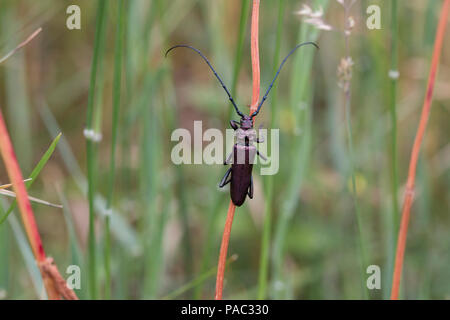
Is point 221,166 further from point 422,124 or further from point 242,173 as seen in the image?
point 422,124

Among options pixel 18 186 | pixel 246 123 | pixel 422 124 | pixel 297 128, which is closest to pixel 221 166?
pixel 297 128

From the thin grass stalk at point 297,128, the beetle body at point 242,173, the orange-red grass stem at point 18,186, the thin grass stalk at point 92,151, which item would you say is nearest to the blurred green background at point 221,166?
the thin grass stalk at point 297,128

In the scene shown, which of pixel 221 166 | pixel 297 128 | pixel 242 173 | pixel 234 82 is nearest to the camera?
pixel 242 173

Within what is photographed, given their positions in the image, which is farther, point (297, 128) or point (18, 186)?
point (297, 128)

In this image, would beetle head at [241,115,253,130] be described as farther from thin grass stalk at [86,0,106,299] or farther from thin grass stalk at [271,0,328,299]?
thin grass stalk at [86,0,106,299]

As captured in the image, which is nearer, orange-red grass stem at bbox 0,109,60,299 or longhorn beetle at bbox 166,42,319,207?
orange-red grass stem at bbox 0,109,60,299

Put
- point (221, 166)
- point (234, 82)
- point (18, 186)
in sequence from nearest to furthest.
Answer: point (18, 186) < point (234, 82) < point (221, 166)

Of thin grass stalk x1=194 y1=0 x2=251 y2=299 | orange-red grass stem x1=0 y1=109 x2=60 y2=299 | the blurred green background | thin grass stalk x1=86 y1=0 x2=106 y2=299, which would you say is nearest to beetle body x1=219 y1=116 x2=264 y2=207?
thin grass stalk x1=194 y1=0 x2=251 y2=299

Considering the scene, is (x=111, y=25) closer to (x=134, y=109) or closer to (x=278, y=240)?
(x=134, y=109)

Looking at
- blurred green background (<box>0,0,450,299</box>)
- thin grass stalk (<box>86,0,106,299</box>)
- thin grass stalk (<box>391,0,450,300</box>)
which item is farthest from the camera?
blurred green background (<box>0,0,450,299</box>)

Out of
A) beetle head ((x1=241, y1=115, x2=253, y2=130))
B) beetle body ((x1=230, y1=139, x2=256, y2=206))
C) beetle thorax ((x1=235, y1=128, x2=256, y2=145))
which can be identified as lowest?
beetle body ((x1=230, y1=139, x2=256, y2=206))
